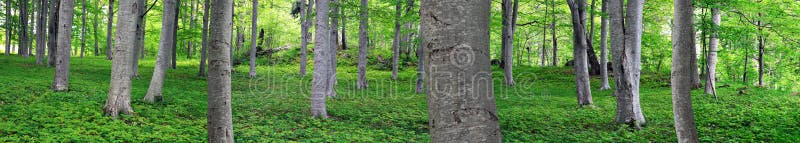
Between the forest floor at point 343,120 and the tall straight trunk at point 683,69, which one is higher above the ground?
the tall straight trunk at point 683,69

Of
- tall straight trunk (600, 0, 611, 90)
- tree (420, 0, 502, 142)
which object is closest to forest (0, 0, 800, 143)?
tree (420, 0, 502, 142)

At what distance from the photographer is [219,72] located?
4.37 meters

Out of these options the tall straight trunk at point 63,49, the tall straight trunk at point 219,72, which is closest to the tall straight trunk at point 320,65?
the tall straight trunk at point 219,72

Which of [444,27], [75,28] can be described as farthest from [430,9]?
[75,28]

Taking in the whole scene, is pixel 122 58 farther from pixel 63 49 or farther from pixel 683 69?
pixel 683 69

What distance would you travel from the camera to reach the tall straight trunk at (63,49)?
974cm

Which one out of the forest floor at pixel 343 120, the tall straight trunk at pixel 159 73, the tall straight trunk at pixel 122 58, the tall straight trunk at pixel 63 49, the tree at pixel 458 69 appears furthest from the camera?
the tall straight trunk at pixel 63 49

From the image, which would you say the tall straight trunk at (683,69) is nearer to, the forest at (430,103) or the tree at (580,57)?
the forest at (430,103)

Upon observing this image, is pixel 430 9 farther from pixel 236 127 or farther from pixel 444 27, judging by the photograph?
pixel 236 127

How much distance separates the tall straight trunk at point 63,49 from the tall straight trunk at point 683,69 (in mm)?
11380

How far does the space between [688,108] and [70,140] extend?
6767 millimetres

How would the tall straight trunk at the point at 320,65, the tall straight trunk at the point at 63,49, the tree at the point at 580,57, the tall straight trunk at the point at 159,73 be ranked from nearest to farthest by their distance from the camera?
1. the tall straight trunk at the point at 320,65
2. the tall straight trunk at the point at 159,73
3. the tall straight trunk at the point at 63,49
4. the tree at the point at 580,57

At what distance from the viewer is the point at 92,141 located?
17.0ft

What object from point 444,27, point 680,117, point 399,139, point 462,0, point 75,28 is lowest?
point 399,139
